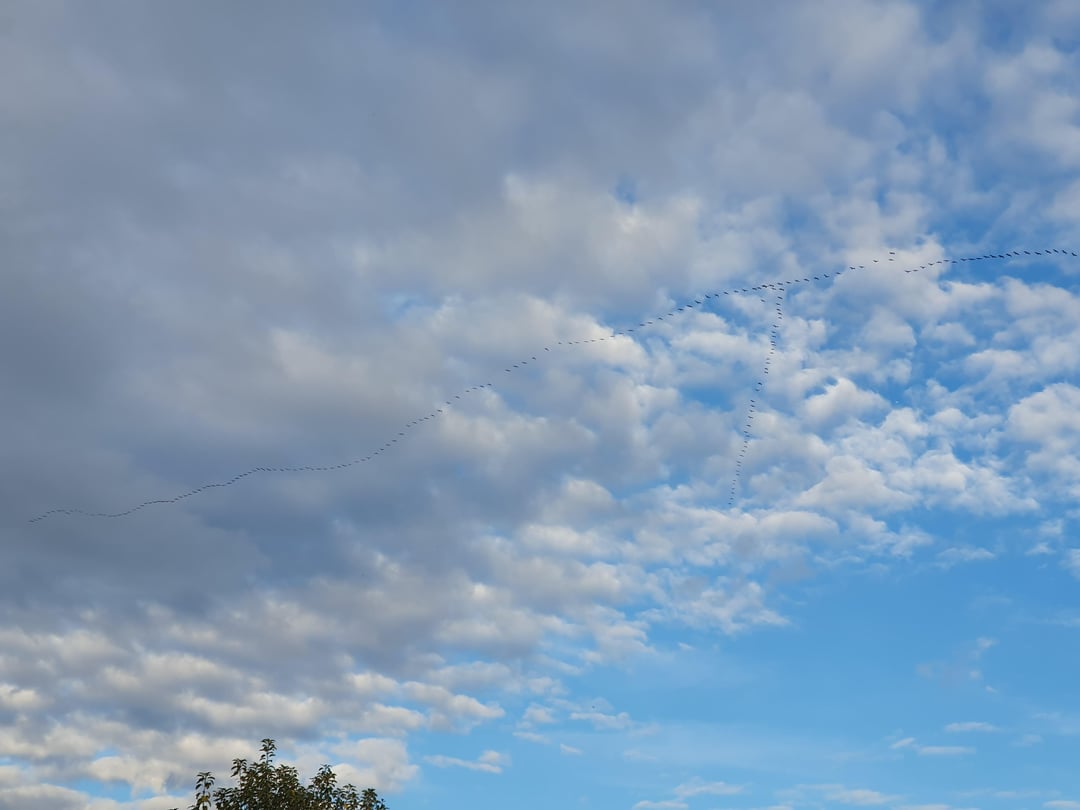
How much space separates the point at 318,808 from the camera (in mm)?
46719

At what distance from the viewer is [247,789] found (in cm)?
4634

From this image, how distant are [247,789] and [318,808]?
3277 millimetres
